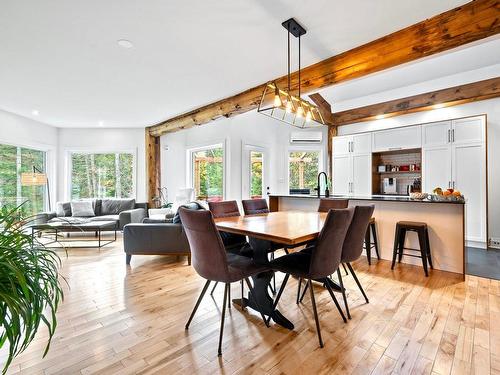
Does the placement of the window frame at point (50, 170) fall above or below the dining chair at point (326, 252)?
above

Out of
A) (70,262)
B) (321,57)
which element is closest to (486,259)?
(321,57)

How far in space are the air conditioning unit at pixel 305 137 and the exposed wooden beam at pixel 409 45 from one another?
2.66 meters

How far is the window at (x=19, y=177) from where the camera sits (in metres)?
5.06

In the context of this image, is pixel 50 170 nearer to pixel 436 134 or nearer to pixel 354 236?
pixel 354 236

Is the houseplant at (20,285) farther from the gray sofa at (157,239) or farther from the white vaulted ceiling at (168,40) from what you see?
the gray sofa at (157,239)

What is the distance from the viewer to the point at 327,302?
2426 mm

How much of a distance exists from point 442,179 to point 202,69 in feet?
14.3

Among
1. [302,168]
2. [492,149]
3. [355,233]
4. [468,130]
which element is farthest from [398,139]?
[355,233]

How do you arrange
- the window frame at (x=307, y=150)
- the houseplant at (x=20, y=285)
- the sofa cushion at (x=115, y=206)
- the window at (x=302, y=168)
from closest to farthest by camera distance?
the houseplant at (x=20, y=285) < the sofa cushion at (x=115, y=206) < the window frame at (x=307, y=150) < the window at (x=302, y=168)

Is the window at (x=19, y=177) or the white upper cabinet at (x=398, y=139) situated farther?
the window at (x=19, y=177)

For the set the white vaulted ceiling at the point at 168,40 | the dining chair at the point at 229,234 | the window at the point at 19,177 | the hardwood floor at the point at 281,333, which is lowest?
the hardwood floor at the point at 281,333

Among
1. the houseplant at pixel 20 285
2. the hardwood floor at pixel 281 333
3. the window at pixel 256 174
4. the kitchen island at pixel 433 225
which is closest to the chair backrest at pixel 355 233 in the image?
the hardwood floor at pixel 281 333

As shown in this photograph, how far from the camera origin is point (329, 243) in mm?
1810

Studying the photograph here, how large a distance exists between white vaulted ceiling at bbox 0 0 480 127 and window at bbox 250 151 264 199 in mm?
2116
